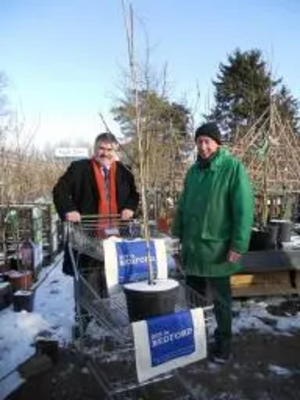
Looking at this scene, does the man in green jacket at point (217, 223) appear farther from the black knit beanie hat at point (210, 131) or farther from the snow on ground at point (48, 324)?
the snow on ground at point (48, 324)

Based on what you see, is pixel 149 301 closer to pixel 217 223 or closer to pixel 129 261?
pixel 129 261

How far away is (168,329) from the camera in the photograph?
294cm

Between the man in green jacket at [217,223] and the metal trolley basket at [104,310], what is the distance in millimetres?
243

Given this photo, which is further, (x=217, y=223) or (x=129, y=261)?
(x=217, y=223)

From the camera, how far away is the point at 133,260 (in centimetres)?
355

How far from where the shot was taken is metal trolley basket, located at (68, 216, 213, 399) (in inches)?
131

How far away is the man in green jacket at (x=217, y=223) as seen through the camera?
3941 mm

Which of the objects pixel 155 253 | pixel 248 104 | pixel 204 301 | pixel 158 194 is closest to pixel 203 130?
pixel 155 253

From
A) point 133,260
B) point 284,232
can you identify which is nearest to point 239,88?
point 284,232

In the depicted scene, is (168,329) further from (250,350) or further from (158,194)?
(158,194)

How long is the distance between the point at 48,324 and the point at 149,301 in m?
2.23

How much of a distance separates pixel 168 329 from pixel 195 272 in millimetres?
1240

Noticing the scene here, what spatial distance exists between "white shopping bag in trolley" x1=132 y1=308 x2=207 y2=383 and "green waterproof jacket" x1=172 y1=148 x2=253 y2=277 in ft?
3.33

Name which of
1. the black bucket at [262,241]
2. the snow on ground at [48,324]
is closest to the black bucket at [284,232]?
the black bucket at [262,241]
